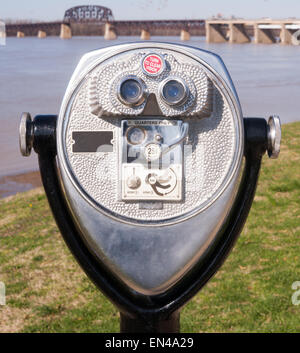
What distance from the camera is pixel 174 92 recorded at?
52.7 inches

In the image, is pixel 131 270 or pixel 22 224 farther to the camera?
pixel 22 224

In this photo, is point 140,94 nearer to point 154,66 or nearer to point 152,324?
point 154,66

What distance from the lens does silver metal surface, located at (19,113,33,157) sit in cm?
144

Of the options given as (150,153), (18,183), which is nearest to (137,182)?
(150,153)

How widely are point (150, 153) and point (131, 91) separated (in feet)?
0.52

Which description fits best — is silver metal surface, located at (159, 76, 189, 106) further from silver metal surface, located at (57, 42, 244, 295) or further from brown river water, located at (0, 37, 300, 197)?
brown river water, located at (0, 37, 300, 197)

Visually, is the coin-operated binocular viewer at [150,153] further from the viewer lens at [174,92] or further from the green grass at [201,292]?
the green grass at [201,292]

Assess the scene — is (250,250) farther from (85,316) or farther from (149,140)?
(149,140)

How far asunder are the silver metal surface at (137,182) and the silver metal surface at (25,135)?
0.11 m

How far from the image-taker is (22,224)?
4.04 m
